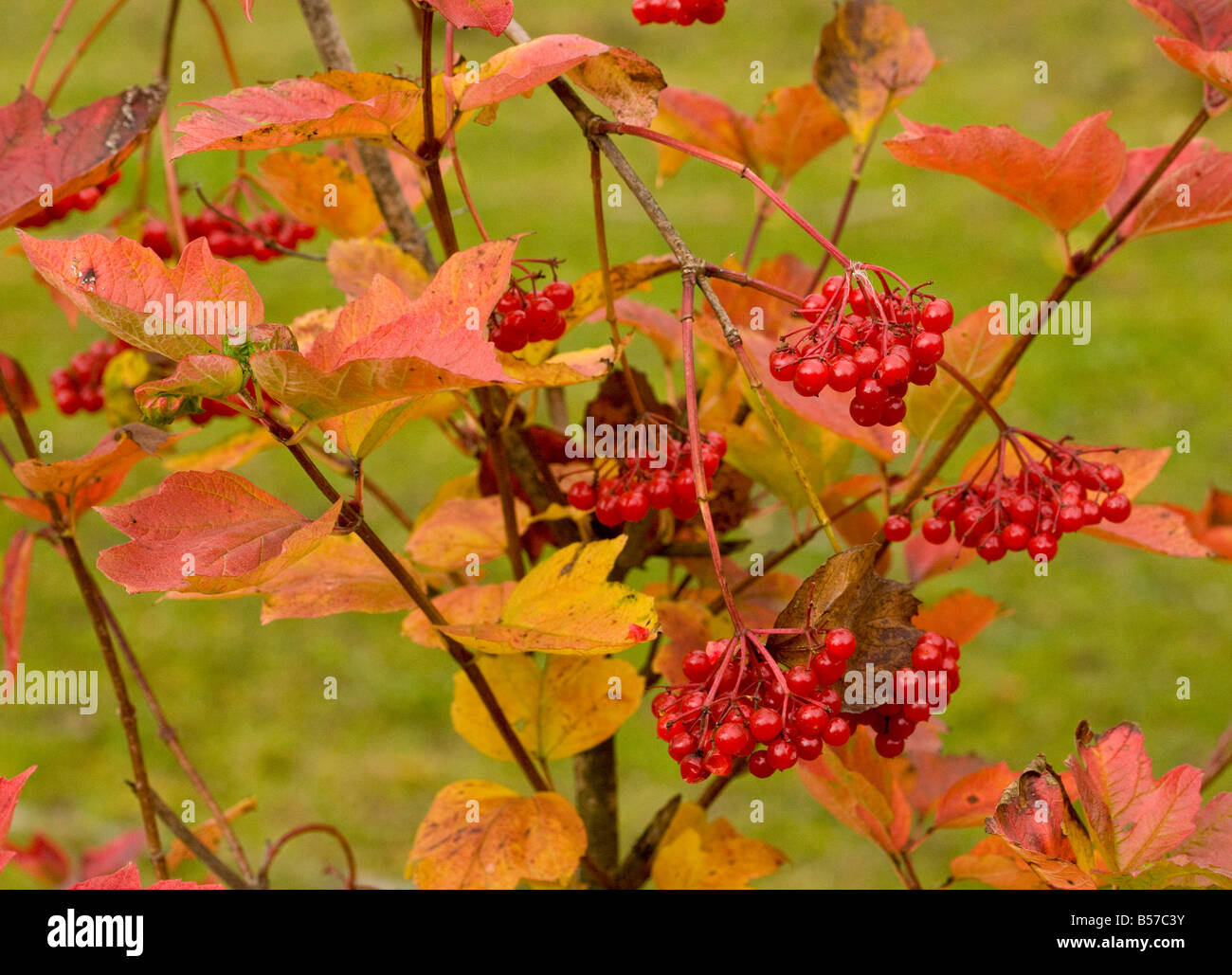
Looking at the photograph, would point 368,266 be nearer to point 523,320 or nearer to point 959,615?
point 523,320

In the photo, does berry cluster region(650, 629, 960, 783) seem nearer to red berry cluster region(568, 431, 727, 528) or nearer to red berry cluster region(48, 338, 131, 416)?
red berry cluster region(568, 431, 727, 528)

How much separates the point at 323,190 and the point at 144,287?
32 cm

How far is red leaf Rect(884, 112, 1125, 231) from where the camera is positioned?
20.4 inches

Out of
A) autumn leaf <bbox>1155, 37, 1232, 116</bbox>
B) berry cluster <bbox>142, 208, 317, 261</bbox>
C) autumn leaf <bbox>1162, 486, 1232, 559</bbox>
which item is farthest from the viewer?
berry cluster <bbox>142, 208, 317, 261</bbox>

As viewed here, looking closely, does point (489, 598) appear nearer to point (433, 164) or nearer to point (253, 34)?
point (433, 164)

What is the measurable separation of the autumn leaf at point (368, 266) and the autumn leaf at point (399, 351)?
0.52 feet

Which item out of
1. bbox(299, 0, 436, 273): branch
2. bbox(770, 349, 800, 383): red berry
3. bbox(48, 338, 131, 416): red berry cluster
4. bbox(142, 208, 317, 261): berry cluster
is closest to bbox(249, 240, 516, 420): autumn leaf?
bbox(770, 349, 800, 383): red berry

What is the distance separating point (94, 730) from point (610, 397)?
186 cm

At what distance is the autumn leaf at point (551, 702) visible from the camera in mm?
589

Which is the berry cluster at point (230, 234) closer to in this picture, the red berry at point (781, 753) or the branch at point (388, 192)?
the branch at point (388, 192)

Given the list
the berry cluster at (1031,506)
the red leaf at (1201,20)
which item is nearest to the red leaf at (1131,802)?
the berry cluster at (1031,506)

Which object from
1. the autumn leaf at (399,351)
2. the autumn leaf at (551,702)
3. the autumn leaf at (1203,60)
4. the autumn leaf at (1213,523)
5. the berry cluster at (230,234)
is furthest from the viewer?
the berry cluster at (230,234)
